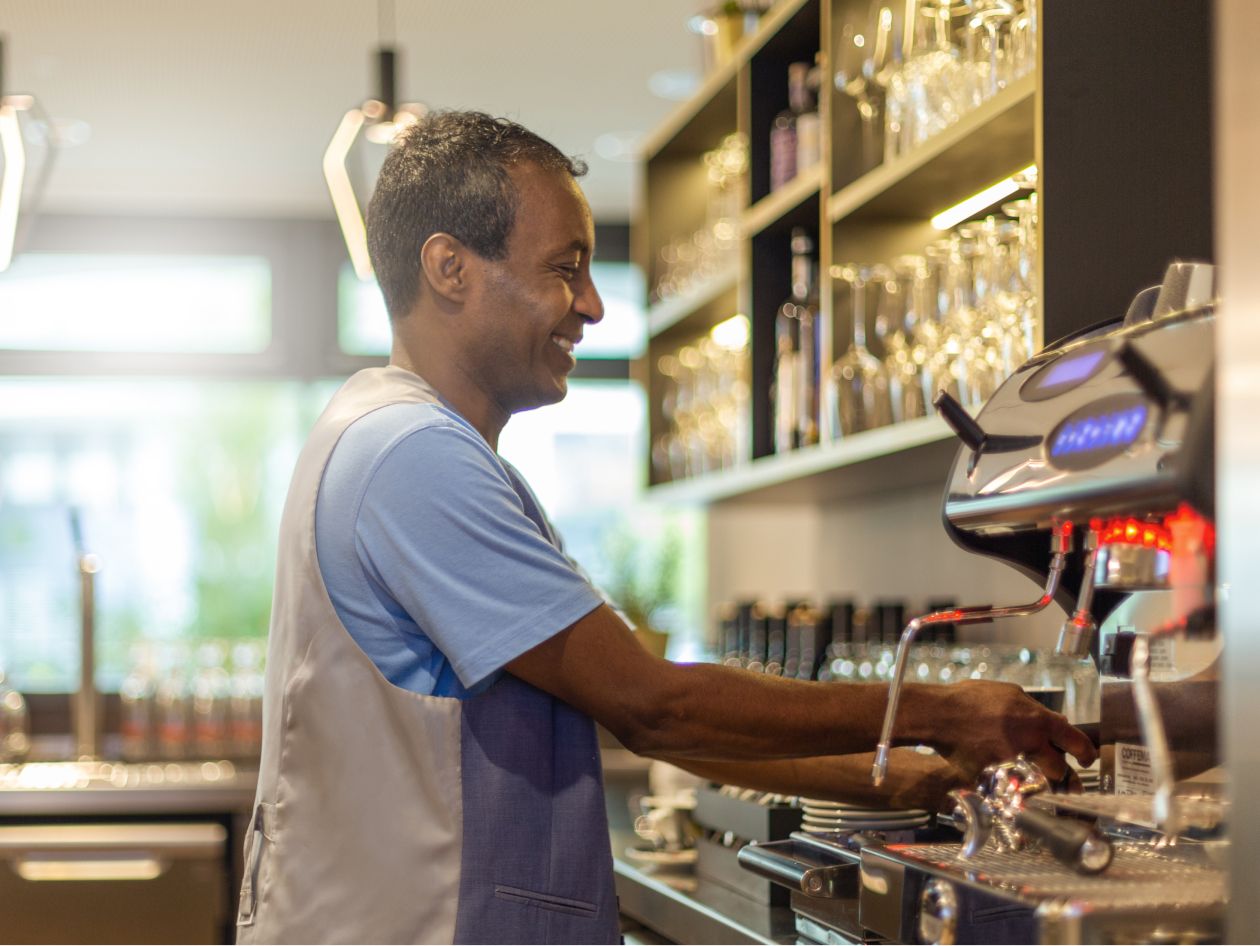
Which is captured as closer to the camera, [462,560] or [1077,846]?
[1077,846]

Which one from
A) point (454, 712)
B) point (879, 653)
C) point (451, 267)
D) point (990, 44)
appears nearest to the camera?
point (454, 712)

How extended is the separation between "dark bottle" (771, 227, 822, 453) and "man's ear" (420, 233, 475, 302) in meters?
1.13

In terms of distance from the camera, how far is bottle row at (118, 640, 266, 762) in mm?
4195

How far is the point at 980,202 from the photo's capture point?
2.18m

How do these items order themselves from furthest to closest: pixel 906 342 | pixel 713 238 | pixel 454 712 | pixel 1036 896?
pixel 713 238, pixel 906 342, pixel 454 712, pixel 1036 896

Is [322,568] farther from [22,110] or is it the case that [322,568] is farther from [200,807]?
[200,807]

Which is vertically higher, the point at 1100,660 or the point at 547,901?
the point at 1100,660

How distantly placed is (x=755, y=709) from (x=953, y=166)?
95 centimetres

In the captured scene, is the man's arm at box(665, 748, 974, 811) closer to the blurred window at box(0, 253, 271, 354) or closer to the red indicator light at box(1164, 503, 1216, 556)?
the red indicator light at box(1164, 503, 1216, 556)

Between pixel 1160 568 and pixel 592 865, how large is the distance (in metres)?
0.61

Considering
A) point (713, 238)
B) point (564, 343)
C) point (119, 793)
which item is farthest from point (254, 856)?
point (119, 793)

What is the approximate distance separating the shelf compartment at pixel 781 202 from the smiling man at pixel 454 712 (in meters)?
1.23

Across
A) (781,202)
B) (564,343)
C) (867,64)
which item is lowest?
(564,343)

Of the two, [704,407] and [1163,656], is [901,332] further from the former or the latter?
[704,407]
